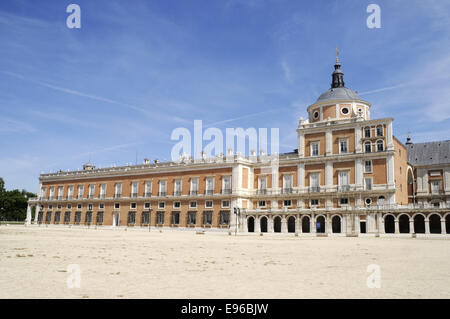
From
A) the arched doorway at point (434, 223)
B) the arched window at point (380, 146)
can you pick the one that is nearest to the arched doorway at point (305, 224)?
the arched window at point (380, 146)

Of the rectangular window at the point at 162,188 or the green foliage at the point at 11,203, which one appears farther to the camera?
the green foliage at the point at 11,203

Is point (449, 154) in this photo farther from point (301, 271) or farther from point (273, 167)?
A: point (301, 271)

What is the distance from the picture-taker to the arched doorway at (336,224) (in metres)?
45.1

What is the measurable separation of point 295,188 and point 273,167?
428 centimetres

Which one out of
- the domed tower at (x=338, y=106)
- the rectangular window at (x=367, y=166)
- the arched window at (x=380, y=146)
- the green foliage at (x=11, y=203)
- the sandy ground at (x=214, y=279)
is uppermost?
the domed tower at (x=338, y=106)

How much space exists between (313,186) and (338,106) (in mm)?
10943

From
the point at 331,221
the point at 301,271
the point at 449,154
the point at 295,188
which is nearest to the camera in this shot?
the point at 301,271

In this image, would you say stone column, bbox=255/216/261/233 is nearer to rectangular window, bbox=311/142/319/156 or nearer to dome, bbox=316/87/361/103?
rectangular window, bbox=311/142/319/156

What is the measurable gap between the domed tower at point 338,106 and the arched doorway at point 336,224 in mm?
12643

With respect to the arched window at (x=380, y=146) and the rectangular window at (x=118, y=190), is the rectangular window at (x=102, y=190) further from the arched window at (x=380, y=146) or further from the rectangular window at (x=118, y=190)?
the arched window at (x=380, y=146)

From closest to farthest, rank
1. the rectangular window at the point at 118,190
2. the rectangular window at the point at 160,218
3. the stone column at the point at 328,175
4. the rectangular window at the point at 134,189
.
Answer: the stone column at the point at 328,175 → the rectangular window at the point at 160,218 → the rectangular window at the point at 134,189 → the rectangular window at the point at 118,190
